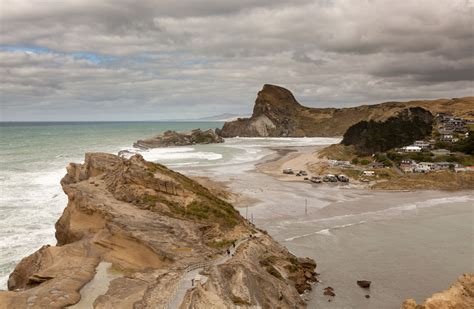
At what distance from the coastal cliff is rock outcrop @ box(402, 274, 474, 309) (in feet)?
23.3

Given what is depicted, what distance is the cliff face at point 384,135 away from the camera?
102 m

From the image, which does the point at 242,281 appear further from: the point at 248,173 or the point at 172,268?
the point at 248,173

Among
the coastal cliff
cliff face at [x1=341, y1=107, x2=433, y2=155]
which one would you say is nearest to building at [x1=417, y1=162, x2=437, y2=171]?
cliff face at [x1=341, y1=107, x2=433, y2=155]

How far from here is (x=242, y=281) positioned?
2311cm

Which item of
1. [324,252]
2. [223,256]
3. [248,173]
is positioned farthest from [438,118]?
[223,256]

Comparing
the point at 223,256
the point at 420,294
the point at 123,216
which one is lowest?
the point at 420,294

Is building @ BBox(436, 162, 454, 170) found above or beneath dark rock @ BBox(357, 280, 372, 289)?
above

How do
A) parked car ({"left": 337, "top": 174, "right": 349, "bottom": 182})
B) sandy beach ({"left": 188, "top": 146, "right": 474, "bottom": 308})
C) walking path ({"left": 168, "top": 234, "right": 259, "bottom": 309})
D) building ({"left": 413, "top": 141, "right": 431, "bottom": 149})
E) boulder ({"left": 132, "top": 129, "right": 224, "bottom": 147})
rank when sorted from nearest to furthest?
walking path ({"left": 168, "top": 234, "right": 259, "bottom": 309}) → sandy beach ({"left": 188, "top": 146, "right": 474, "bottom": 308}) → parked car ({"left": 337, "top": 174, "right": 349, "bottom": 182}) → building ({"left": 413, "top": 141, "right": 431, "bottom": 149}) → boulder ({"left": 132, "top": 129, "right": 224, "bottom": 147})

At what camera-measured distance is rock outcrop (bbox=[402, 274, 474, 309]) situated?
67.8 ft

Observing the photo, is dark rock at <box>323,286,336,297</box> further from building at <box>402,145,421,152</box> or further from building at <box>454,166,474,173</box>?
building at <box>402,145,421,152</box>

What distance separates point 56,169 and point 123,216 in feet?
195

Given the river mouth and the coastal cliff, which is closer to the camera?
the river mouth

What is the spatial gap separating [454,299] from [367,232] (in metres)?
22.5

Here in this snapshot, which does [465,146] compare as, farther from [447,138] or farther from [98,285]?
[98,285]
